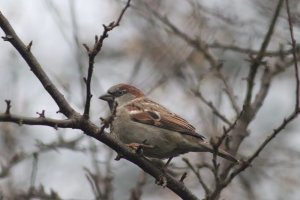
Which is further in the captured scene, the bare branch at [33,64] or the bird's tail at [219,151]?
the bird's tail at [219,151]

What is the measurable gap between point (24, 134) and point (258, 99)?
11.7 ft

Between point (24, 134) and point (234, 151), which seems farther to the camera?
point (24, 134)

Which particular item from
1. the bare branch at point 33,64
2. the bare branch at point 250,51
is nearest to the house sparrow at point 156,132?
the bare branch at point 250,51

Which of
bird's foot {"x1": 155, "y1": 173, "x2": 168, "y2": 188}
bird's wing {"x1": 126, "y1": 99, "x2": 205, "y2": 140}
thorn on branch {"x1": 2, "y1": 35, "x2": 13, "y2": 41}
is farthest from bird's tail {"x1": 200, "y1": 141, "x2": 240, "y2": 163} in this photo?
thorn on branch {"x1": 2, "y1": 35, "x2": 13, "y2": 41}

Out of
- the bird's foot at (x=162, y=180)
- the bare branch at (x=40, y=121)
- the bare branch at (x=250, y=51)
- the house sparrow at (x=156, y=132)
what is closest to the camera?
the bare branch at (x=40, y=121)

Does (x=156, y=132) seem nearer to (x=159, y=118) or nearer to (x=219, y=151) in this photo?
(x=159, y=118)

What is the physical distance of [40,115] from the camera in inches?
138

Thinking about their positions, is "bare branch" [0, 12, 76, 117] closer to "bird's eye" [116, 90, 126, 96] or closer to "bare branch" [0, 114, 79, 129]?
"bare branch" [0, 114, 79, 129]

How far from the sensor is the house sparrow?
5.16 meters

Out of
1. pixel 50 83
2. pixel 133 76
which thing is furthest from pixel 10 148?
pixel 50 83

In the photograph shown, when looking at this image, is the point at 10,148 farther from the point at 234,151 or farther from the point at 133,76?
the point at 234,151

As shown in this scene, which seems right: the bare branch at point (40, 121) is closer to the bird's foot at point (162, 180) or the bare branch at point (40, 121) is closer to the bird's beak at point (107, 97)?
the bird's foot at point (162, 180)

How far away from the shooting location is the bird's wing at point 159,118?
532 cm

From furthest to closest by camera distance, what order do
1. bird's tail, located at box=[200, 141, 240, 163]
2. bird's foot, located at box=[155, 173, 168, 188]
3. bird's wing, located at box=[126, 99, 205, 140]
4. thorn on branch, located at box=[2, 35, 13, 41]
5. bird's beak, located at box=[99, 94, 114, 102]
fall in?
bird's beak, located at box=[99, 94, 114, 102] → bird's wing, located at box=[126, 99, 205, 140] → bird's tail, located at box=[200, 141, 240, 163] → bird's foot, located at box=[155, 173, 168, 188] → thorn on branch, located at box=[2, 35, 13, 41]
